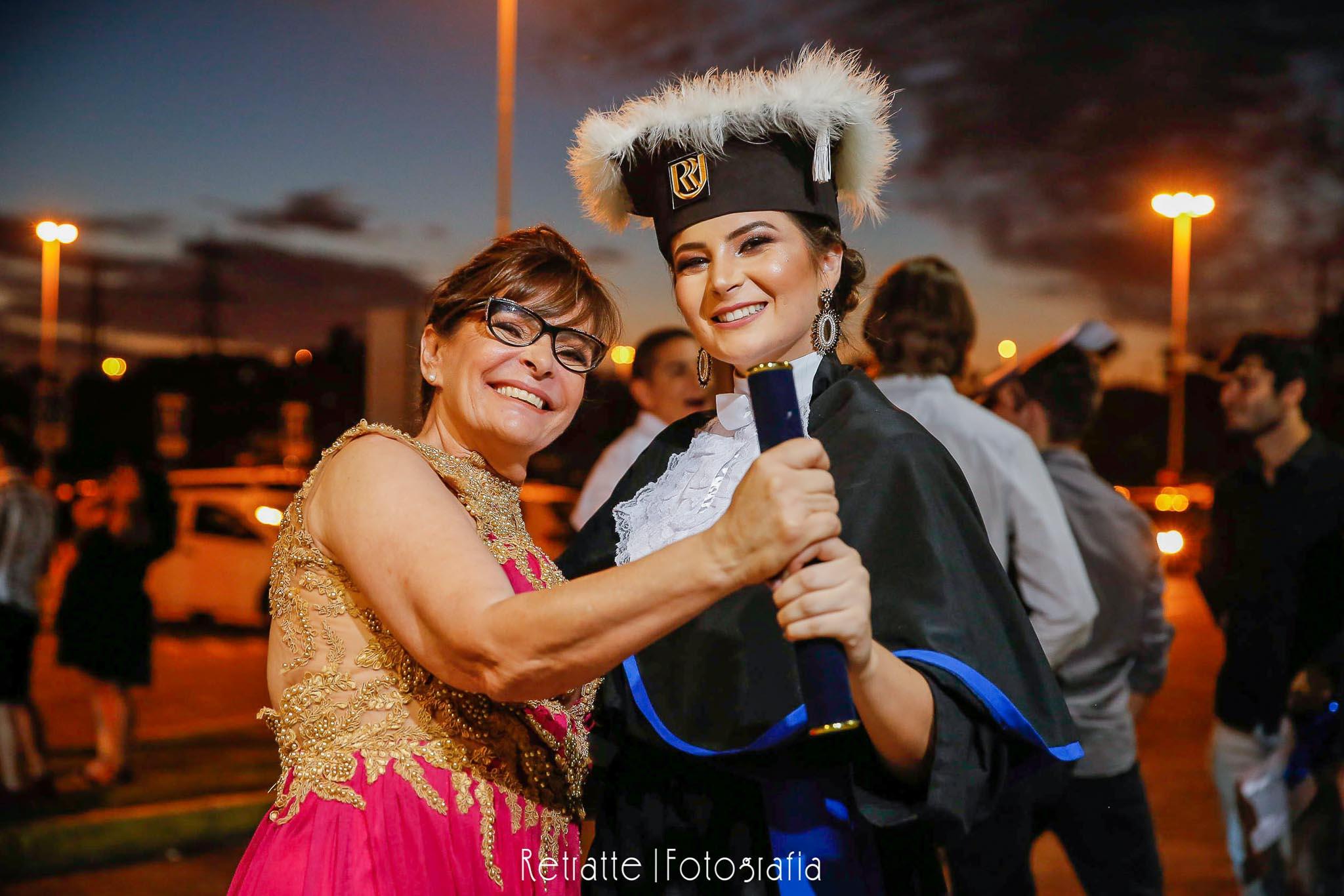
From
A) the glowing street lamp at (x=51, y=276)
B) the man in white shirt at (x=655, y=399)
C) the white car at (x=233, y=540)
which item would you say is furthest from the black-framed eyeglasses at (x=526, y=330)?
the glowing street lamp at (x=51, y=276)

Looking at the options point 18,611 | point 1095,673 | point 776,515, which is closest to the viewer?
point 776,515

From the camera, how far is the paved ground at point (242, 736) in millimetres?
5148

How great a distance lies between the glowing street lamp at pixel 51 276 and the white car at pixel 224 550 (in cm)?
1047

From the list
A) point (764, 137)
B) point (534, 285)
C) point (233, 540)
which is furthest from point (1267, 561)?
point (233, 540)

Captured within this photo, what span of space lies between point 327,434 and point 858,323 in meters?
40.6

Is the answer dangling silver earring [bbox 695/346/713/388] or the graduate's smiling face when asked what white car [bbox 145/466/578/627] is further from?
the graduate's smiling face

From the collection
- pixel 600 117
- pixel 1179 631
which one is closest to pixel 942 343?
pixel 600 117

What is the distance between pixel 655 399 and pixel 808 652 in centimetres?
384

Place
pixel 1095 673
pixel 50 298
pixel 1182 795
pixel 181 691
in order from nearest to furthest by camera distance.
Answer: pixel 1095 673, pixel 1182 795, pixel 181 691, pixel 50 298

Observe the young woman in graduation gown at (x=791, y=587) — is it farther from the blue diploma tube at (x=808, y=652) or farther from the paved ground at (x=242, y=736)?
the paved ground at (x=242, y=736)

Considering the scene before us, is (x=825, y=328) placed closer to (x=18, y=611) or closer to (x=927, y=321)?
(x=927, y=321)

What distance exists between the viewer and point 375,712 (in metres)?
1.89

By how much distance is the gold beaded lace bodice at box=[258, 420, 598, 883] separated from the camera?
73.7 inches

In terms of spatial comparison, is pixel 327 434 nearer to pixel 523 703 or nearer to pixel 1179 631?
pixel 1179 631
